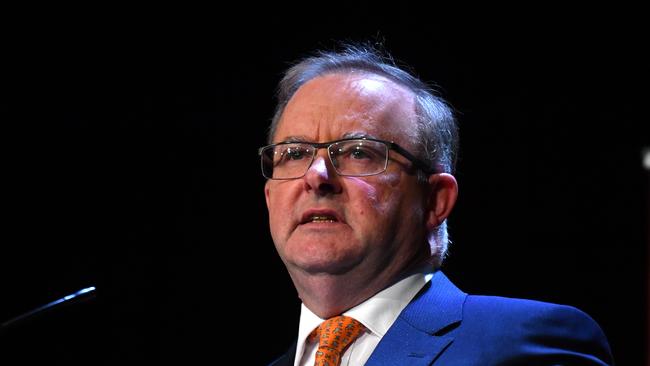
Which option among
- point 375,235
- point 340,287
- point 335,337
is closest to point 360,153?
point 375,235

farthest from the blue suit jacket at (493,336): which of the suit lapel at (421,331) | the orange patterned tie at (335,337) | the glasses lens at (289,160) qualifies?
the glasses lens at (289,160)

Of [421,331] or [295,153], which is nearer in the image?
[421,331]

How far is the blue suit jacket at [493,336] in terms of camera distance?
6.10 ft

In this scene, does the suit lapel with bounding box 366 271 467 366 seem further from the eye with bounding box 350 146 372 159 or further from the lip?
the eye with bounding box 350 146 372 159

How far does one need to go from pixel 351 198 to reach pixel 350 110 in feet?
1.00

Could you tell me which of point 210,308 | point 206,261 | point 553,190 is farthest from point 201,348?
point 553,190

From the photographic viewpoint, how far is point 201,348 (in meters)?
3.59

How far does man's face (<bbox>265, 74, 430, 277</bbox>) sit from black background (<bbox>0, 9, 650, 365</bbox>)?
3.83 ft

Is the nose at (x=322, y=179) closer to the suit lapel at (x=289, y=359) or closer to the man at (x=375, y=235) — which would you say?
the man at (x=375, y=235)

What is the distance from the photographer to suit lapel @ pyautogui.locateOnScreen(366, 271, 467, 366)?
1.98 m

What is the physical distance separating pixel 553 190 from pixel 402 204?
1399mm

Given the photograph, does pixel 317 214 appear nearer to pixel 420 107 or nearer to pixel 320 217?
pixel 320 217

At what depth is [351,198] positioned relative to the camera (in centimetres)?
217

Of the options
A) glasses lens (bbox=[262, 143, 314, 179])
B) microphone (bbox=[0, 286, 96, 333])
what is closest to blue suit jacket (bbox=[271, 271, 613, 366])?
glasses lens (bbox=[262, 143, 314, 179])
